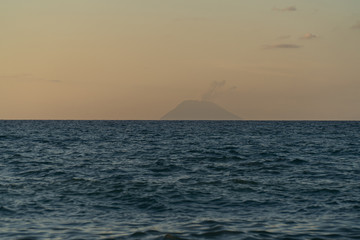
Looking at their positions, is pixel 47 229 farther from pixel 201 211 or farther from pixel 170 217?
pixel 201 211

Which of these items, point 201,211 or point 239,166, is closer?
point 201,211

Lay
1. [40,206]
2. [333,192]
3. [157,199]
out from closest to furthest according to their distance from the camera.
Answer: [40,206], [157,199], [333,192]

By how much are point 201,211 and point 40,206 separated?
6845mm

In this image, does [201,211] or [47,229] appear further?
[201,211]

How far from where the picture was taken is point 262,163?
33.3 metres

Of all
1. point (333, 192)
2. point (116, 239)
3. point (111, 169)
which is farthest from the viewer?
point (111, 169)

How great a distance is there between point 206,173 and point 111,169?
22.4ft

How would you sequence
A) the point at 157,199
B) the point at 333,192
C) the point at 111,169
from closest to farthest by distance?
1. the point at 157,199
2. the point at 333,192
3. the point at 111,169

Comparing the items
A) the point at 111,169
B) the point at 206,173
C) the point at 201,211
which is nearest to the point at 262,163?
the point at 206,173

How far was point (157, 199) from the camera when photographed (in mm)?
19422

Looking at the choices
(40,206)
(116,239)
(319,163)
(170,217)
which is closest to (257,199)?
(170,217)

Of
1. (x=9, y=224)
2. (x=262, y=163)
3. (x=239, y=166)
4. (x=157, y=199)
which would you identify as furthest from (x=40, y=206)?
(x=262, y=163)

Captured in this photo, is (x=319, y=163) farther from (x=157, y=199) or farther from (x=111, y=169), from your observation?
(x=157, y=199)

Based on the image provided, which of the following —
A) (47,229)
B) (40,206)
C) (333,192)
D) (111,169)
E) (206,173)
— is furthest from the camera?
(111,169)
